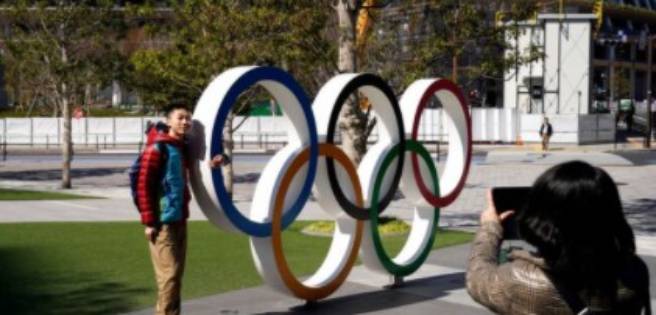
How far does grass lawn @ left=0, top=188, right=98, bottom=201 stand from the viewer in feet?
68.0

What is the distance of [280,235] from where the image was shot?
27.2 feet

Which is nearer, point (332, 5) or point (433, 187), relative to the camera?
point (433, 187)

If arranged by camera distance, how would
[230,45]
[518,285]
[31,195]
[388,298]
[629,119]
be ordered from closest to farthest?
[518,285]
[388,298]
[230,45]
[31,195]
[629,119]

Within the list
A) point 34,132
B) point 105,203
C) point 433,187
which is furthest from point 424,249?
point 34,132

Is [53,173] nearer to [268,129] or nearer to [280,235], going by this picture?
[268,129]

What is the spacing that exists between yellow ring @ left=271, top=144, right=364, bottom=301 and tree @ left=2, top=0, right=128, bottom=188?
1565 cm

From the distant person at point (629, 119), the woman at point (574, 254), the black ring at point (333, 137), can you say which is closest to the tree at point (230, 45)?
the black ring at point (333, 137)

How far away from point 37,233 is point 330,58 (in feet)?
16.9

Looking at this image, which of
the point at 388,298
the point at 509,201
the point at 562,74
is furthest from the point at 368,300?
the point at 562,74

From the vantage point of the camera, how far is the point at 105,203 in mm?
19391

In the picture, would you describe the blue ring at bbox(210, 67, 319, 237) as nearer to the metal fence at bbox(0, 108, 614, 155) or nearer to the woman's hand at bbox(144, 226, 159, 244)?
the woman's hand at bbox(144, 226, 159, 244)

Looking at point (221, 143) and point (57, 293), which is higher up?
point (221, 143)

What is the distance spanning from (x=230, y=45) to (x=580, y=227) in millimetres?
14179

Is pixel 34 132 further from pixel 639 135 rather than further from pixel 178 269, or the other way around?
pixel 178 269
